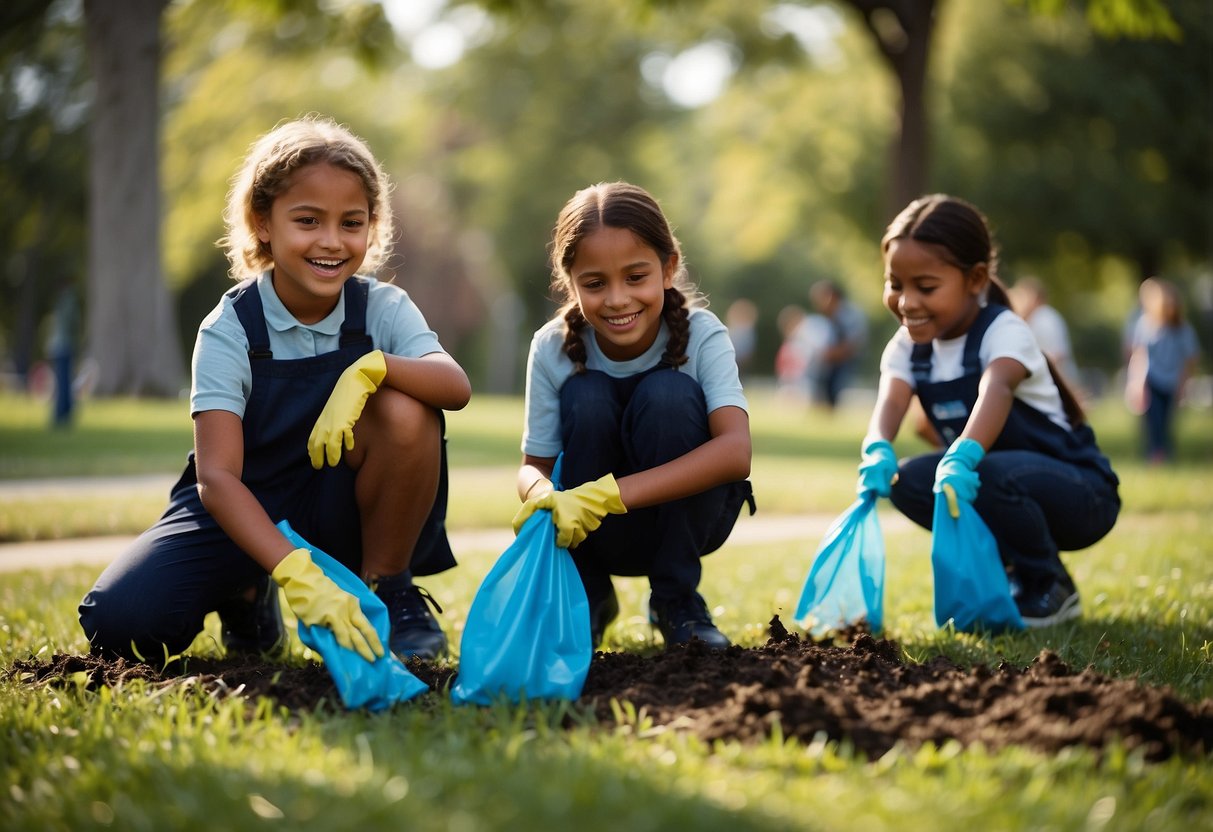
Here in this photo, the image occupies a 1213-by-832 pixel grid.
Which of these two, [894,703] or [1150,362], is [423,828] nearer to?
[894,703]

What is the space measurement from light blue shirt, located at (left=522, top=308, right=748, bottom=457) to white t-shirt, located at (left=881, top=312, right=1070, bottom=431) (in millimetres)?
740

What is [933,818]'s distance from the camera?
1.71 metres

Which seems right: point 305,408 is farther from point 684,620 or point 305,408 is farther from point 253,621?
point 684,620

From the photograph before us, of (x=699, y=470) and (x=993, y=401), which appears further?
(x=993, y=401)

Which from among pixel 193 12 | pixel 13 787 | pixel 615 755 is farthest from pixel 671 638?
pixel 193 12

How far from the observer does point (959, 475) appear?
10.5 ft

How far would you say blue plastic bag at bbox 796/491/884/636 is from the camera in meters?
3.20

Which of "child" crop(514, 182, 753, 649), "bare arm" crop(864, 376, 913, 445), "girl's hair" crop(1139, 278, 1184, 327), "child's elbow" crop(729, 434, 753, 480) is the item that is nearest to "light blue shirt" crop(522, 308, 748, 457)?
"child" crop(514, 182, 753, 649)

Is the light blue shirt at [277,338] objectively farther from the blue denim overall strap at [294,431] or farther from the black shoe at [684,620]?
the black shoe at [684,620]

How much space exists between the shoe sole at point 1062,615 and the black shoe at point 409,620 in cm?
171

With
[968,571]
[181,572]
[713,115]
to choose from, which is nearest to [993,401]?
[968,571]

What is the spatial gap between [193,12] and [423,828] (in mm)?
16186

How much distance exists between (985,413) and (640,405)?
3.50 feet

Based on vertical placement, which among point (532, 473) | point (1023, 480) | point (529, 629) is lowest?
point (529, 629)
